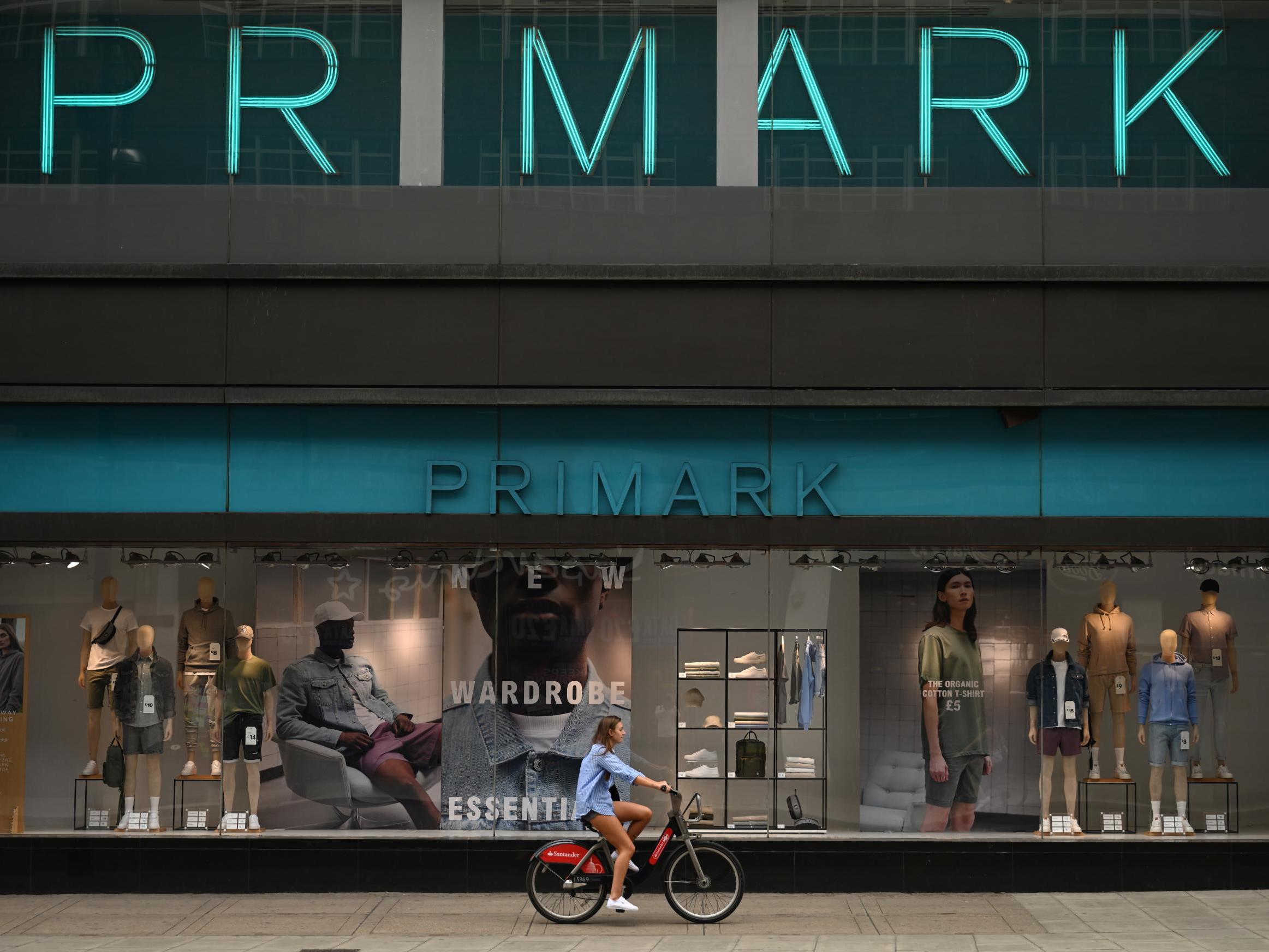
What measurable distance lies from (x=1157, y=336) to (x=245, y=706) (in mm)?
9305

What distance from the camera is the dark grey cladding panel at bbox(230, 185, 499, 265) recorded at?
1287cm

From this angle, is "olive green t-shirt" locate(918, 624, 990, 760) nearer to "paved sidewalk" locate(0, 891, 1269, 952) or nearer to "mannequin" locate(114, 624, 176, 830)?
"paved sidewalk" locate(0, 891, 1269, 952)

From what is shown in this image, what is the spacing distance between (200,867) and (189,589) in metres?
2.57

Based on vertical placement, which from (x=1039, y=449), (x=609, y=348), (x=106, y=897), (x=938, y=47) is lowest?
(x=106, y=897)

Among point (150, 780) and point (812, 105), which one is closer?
point (150, 780)

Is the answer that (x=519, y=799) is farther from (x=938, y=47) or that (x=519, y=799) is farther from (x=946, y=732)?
(x=938, y=47)

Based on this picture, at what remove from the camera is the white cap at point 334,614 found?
12812 millimetres

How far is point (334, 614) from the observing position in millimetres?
12828

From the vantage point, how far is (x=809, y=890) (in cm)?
1234

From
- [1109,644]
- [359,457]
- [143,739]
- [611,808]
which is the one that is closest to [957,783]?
[1109,644]

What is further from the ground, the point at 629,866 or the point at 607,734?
the point at 607,734

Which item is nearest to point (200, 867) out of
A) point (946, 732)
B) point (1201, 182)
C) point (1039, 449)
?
point (946, 732)

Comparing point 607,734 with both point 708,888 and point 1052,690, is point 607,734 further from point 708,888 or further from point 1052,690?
point 1052,690

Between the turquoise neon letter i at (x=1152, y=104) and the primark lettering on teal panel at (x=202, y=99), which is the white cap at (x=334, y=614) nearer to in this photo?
the primark lettering on teal panel at (x=202, y=99)
